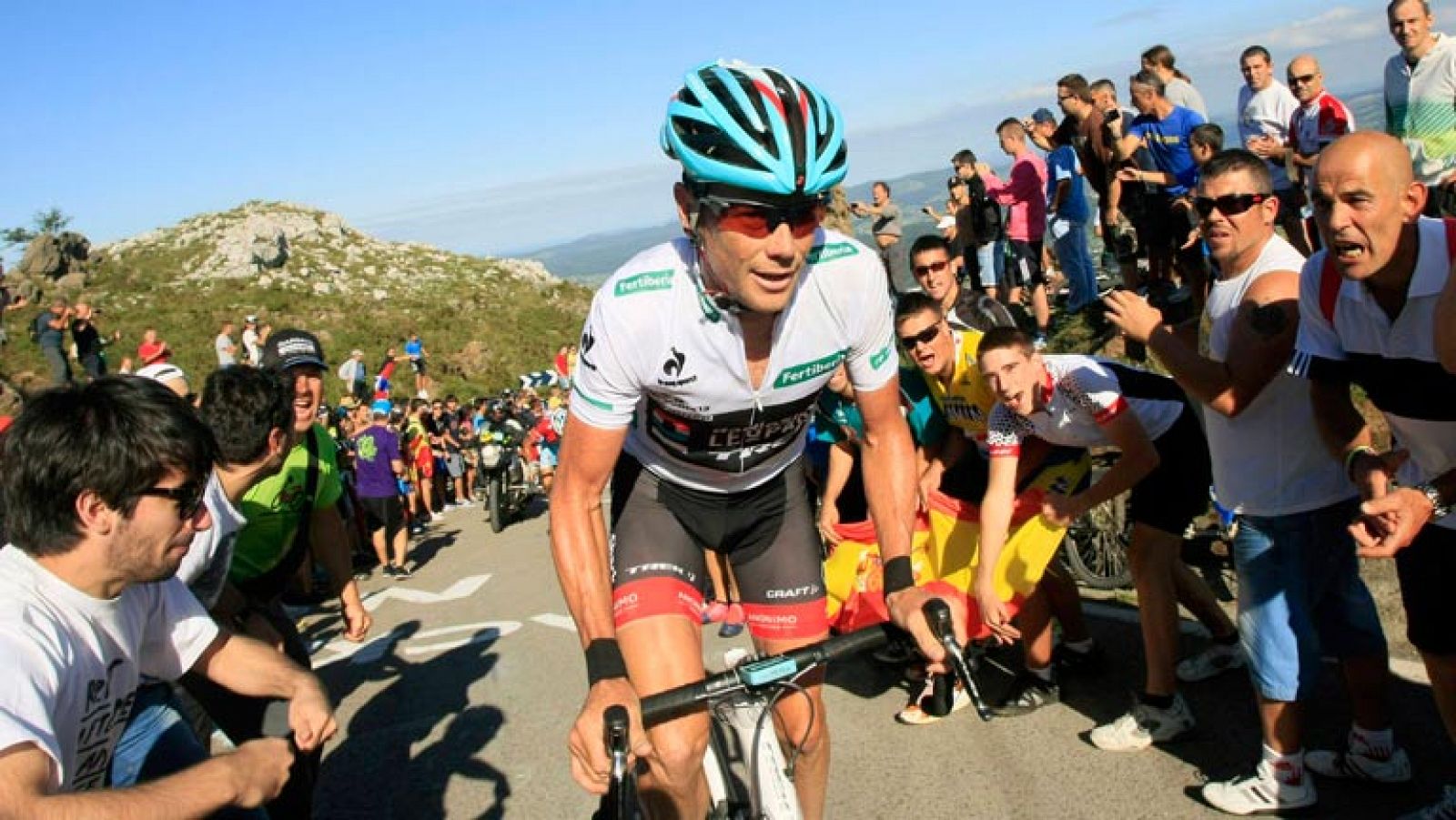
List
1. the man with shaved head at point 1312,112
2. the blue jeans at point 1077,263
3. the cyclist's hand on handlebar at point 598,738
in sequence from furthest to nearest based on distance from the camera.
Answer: the blue jeans at point 1077,263
the man with shaved head at point 1312,112
the cyclist's hand on handlebar at point 598,738

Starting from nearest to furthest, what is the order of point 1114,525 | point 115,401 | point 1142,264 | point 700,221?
1. point 115,401
2. point 700,221
3. point 1114,525
4. point 1142,264

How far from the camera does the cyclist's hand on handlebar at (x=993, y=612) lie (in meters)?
4.10

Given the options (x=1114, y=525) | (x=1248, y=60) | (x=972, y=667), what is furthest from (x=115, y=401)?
(x=1248, y=60)

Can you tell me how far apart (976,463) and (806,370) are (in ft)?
8.79

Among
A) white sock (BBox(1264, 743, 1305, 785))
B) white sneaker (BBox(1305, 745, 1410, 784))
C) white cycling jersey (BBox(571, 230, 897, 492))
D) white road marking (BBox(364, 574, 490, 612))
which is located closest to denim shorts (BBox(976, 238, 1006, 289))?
white road marking (BBox(364, 574, 490, 612))

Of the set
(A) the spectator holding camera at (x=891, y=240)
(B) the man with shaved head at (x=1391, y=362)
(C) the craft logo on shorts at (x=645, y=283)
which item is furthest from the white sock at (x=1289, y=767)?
(A) the spectator holding camera at (x=891, y=240)

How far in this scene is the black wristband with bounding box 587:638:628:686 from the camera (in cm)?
264

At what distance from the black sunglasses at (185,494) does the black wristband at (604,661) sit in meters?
1.12

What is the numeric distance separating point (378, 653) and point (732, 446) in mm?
5858

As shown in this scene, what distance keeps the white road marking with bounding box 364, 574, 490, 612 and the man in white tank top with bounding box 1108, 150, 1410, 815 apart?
765cm

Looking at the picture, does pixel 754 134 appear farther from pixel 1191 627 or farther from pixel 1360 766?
pixel 1191 627

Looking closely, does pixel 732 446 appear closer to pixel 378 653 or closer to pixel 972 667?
pixel 972 667

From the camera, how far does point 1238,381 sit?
3832 millimetres

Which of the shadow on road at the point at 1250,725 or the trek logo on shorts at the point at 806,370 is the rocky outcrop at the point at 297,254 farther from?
the trek logo on shorts at the point at 806,370
